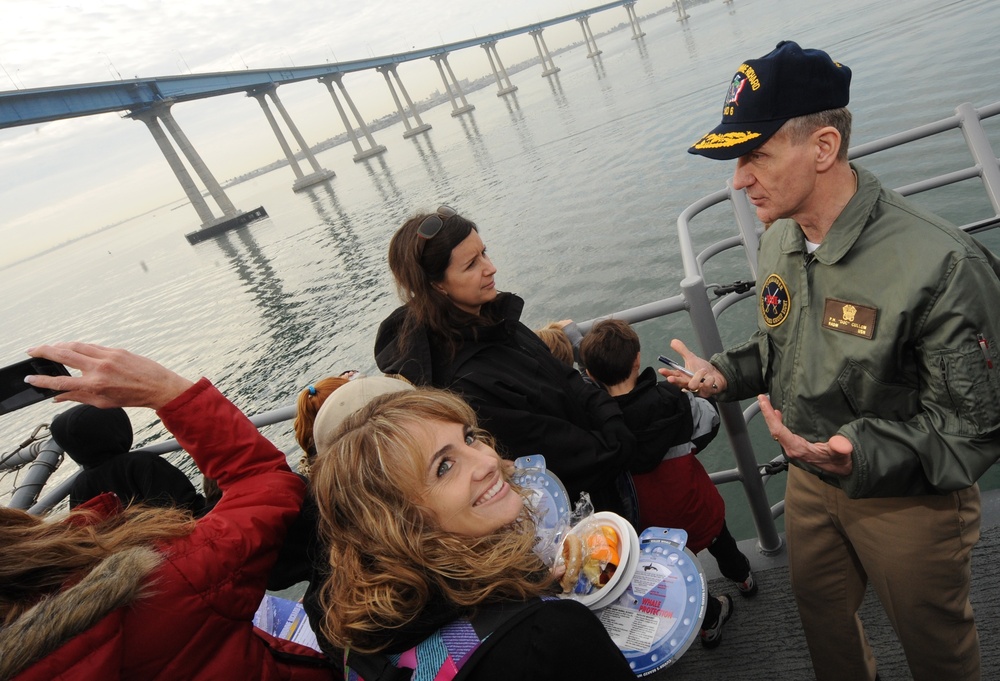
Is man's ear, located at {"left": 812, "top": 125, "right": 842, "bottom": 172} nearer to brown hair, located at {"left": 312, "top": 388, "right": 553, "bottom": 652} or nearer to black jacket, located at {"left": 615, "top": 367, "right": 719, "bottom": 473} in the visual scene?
black jacket, located at {"left": 615, "top": 367, "right": 719, "bottom": 473}

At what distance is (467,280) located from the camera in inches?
91.2

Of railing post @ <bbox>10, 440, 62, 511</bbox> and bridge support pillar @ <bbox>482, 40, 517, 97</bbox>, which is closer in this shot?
railing post @ <bbox>10, 440, 62, 511</bbox>

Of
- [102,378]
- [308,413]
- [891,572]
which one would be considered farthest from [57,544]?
[891,572]

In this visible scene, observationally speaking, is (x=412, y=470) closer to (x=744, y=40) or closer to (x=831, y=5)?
(x=744, y=40)

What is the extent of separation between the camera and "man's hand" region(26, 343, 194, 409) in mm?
1407

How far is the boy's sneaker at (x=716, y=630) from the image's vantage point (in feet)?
8.21

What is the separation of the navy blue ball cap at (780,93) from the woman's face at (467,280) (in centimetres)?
100

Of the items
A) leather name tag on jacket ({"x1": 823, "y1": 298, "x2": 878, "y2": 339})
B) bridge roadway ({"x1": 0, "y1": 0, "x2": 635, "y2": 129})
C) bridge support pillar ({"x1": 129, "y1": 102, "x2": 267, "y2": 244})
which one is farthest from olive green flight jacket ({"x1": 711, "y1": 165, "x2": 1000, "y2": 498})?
bridge support pillar ({"x1": 129, "y1": 102, "x2": 267, "y2": 244})

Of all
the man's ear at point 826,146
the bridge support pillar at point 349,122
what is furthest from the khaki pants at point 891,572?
the bridge support pillar at point 349,122

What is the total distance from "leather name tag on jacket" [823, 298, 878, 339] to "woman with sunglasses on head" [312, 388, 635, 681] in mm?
1016

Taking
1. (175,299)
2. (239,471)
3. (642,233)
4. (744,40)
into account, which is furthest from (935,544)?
(744,40)

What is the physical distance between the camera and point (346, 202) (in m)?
37.9

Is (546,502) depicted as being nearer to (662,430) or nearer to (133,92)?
(662,430)

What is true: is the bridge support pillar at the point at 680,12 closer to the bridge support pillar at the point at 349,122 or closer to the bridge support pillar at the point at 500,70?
the bridge support pillar at the point at 500,70
